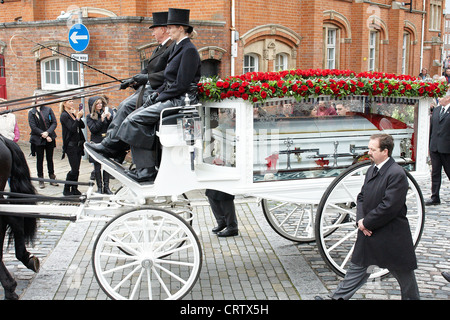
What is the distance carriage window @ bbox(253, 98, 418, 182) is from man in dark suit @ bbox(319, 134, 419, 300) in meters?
1.21

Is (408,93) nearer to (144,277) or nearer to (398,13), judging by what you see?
(144,277)

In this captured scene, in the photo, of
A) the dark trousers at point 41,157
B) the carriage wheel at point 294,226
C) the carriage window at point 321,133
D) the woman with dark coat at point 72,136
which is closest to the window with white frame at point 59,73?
the dark trousers at point 41,157

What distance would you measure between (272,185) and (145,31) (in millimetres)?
9186

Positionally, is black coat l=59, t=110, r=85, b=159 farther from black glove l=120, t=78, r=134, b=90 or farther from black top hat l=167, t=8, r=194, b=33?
black top hat l=167, t=8, r=194, b=33

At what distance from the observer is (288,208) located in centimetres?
805

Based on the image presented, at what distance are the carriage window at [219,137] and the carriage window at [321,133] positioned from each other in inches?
9.5

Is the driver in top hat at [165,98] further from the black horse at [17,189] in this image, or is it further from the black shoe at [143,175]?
the black horse at [17,189]

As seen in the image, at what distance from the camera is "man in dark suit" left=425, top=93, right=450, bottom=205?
9.27 meters

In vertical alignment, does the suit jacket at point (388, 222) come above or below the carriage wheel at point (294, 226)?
above

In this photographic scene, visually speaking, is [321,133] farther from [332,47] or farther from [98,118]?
[332,47]

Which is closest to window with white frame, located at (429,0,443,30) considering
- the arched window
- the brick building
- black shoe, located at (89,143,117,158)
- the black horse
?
the brick building

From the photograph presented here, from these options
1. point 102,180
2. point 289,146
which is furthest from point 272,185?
point 102,180

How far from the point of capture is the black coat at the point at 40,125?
10820 mm

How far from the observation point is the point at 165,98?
17.8 ft
